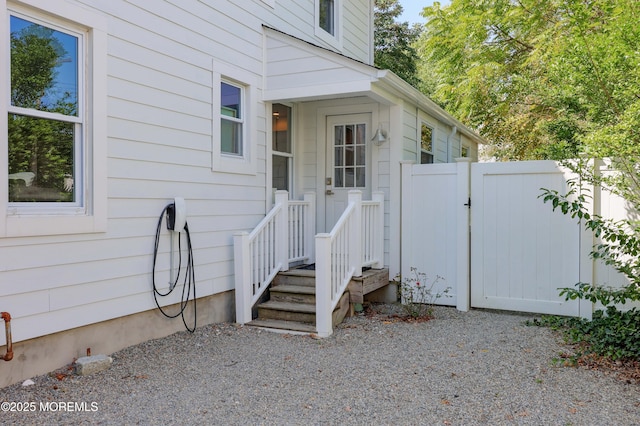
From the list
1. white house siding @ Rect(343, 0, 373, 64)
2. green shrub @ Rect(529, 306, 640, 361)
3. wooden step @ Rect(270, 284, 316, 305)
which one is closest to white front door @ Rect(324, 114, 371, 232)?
wooden step @ Rect(270, 284, 316, 305)

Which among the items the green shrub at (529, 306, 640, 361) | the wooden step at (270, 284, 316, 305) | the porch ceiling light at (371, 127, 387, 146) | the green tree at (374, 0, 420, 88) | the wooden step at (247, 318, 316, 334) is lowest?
the wooden step at (247, 318, 316, 334)

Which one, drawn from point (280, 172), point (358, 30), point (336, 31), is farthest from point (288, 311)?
point (358, 30)

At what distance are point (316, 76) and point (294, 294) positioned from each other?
104 inches

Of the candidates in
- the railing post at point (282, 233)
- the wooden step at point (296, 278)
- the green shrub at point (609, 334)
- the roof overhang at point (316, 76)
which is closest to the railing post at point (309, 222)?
the railing post at point (282, 233)

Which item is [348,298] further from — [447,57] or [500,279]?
[447,57]

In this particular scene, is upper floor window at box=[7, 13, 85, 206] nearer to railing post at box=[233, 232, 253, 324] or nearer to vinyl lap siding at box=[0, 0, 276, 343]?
vinyl lap siding at box=[0, 0, 276, 343]

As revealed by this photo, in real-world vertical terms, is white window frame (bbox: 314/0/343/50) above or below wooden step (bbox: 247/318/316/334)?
above

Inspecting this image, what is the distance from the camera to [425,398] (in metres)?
3.34

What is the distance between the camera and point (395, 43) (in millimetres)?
18266

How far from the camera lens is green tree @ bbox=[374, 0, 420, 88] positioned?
18.1 m

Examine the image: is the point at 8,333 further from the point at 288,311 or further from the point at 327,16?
the point at 327,16

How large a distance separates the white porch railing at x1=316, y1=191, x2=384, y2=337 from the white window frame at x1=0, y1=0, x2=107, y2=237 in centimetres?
217

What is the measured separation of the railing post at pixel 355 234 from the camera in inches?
221

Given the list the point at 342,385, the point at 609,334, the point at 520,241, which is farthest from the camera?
the point at 520,241
